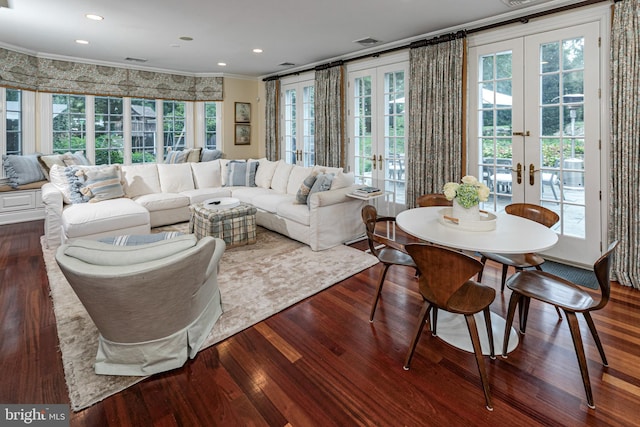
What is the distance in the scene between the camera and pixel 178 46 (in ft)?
17.7

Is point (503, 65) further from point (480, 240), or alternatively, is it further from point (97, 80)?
point (97, 80)

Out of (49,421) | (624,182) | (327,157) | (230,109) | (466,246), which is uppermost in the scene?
(230,109)

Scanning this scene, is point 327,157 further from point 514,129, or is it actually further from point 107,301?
point 107,301

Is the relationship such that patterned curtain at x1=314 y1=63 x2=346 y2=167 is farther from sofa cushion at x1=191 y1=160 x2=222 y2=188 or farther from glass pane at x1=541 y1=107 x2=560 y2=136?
glass pane at x1=541 y1=107 x2=560 y2=136

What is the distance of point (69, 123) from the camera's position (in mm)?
6320

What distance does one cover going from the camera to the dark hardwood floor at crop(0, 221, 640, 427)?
1754mm

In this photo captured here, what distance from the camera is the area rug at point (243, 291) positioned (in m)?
2.01

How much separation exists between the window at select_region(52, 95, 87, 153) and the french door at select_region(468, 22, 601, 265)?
656cm

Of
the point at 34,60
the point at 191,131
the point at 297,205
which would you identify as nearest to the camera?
the point at 297,205

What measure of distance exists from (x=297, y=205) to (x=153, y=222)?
2199mm

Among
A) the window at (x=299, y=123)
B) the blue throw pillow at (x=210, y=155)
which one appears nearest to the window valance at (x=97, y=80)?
the blue throw pillow at (x=210, y=155)

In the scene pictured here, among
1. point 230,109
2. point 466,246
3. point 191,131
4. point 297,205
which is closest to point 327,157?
point 297,205

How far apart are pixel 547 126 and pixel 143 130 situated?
693 centimetres

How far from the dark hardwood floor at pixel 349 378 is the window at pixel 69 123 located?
4.50 m
